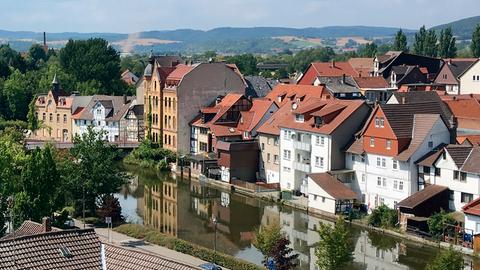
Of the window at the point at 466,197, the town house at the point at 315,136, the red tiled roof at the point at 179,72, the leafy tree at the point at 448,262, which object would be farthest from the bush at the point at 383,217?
the red tiled roof at the point at 179,72

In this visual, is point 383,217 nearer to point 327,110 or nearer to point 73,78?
point 327,110

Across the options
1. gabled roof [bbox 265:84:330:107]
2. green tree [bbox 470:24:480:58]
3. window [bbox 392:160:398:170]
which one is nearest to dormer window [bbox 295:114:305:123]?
gabled roof [bbox 265:84:330:107]

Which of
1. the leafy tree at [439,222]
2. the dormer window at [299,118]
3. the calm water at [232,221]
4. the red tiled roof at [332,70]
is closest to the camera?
the calm water at [232,221]

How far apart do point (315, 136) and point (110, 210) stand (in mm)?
13655

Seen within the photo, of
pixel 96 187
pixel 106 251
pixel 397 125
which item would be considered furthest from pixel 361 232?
pixel 106 251

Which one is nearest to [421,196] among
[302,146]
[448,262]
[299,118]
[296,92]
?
[302,146]

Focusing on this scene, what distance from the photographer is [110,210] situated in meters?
40.1

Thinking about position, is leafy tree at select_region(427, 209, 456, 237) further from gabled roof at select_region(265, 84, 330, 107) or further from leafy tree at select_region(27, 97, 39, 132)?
leafy tree at select_region(27, 97, 39, 132)

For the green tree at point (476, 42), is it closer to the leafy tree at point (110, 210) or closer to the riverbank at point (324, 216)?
the riverbank at point (324, 216)

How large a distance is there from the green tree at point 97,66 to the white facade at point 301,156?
146ft

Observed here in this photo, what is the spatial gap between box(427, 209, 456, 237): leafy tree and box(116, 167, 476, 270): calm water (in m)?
1.15

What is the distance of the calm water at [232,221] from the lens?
35500mm

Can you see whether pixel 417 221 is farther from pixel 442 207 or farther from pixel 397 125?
pixel 397 125

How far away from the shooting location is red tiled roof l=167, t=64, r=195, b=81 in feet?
209
